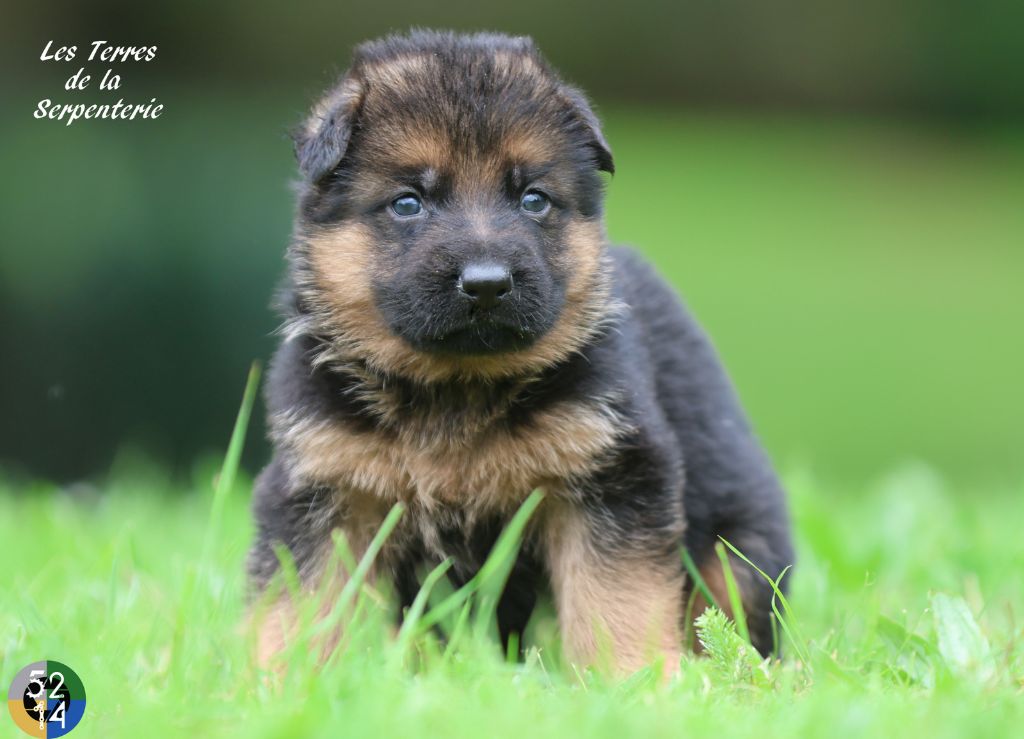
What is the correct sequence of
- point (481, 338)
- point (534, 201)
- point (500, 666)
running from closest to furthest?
1. point (500, 666)
2. point (481, 338)
3. point (534, 201)

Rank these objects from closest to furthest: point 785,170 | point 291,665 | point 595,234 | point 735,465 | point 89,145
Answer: point 291,665
point 595,234
point 735,465
point 89,145
point 785,170

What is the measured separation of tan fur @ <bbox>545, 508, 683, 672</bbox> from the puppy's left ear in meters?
1.07

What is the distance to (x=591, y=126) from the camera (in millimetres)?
4047

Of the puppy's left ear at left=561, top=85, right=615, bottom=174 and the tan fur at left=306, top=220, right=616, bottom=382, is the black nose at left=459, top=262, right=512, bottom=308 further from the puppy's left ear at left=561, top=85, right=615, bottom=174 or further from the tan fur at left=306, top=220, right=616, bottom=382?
the puppy's left ear at left=561, top=85, right=615, bottom=174

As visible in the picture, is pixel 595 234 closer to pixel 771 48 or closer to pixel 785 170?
pixel 785 170

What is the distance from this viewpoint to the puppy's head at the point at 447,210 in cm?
372

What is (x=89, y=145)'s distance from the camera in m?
10.4

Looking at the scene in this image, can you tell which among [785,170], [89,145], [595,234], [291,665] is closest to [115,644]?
[291,665]

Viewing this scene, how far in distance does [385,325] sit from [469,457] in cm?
45

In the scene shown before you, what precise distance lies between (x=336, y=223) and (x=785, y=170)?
15.3 m

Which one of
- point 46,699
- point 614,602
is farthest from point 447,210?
point 46,699

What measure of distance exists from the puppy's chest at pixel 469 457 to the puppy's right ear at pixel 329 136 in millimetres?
731

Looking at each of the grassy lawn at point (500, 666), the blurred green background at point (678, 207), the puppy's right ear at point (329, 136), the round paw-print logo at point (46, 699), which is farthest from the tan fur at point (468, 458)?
the blurred green background at point (678, 207)

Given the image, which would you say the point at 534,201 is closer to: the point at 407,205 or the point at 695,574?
the point at 407,205
